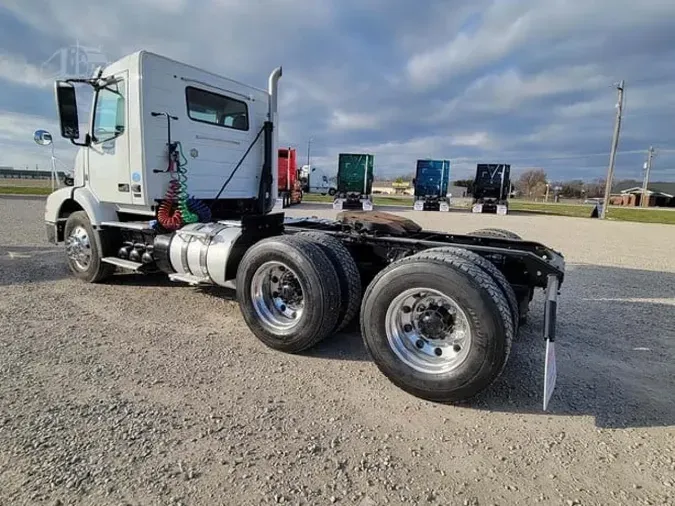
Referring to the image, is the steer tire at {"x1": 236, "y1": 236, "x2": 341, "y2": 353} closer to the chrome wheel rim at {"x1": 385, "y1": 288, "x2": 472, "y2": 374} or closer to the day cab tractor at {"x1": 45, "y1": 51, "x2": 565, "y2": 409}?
the day cab tractor at {"x1": 45, "y1": 51, "x2": 565, "y2": 409}

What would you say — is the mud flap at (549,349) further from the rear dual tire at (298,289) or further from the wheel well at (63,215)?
the wheel well at (63,215)

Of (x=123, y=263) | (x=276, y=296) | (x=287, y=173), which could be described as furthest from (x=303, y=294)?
(x=287, y=173)

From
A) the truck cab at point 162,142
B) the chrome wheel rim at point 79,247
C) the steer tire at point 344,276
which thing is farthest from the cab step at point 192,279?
the chrome wheel rim at point 79,247

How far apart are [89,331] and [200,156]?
8.66ft

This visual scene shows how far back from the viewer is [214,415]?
274 centimetres

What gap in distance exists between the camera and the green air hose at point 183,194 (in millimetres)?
5316

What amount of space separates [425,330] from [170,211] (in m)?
3.71

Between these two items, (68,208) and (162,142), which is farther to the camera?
(68,208)

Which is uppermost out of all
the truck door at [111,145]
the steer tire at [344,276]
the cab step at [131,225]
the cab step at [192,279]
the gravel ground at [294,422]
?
the truck door at [111,145]

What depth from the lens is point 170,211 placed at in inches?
209

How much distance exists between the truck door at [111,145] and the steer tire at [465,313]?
3.87 m

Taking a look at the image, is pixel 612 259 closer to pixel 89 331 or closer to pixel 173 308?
pixel 173 308

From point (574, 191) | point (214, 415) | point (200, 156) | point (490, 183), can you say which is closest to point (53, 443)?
point (214, 415)

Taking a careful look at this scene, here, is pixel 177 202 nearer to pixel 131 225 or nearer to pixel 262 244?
pixel 131 225
